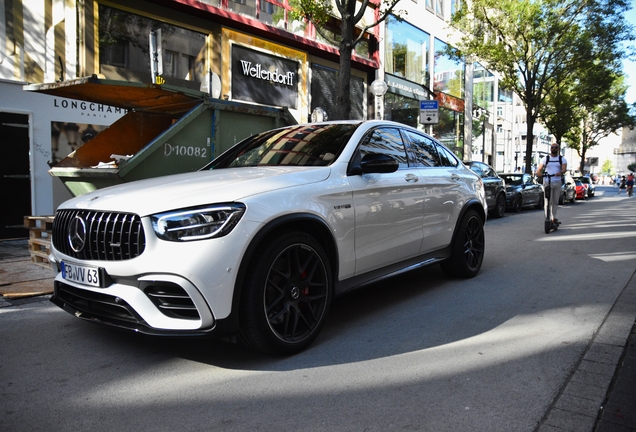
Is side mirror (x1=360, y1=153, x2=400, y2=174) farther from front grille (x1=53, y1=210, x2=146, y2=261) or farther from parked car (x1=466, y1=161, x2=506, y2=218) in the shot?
parked car (x1=466, y1=161, x2=506, y2=218)

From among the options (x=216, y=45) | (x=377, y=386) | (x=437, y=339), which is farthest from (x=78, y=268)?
(x=216, y=45)

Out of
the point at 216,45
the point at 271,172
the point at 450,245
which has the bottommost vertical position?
the point at 450,245

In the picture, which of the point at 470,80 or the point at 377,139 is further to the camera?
the point at 470,80

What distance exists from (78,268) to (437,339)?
2.59 meters

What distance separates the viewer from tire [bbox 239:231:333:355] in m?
3.21

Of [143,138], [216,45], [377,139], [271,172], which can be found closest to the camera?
[271,172]

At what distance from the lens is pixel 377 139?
4715 millimetres

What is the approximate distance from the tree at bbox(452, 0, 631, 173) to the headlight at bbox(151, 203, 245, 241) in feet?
73.4

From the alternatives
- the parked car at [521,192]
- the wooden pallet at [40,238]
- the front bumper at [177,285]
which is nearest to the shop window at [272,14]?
the parked car at [521,192]

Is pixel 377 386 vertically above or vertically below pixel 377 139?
below

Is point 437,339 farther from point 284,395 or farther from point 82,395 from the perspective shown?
point 82,395

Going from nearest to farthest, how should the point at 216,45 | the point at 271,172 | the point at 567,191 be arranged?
the point at 271,172 → the point at 216,45 → the point at 567,191

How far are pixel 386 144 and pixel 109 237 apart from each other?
263 centimetres

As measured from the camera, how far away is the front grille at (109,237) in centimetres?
312
